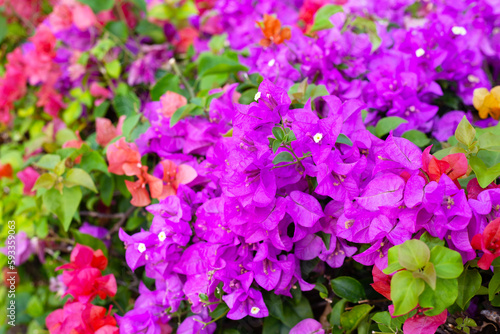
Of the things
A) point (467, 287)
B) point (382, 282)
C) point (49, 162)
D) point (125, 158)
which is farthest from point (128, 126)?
point (467, 287)

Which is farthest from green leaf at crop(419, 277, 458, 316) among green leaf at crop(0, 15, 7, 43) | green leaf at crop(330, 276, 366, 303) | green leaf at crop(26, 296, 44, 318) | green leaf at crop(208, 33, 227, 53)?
green leaf at crop(0, 15, 7, 43)

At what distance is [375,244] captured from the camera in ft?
2.04

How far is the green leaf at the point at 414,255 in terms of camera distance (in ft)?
1.77

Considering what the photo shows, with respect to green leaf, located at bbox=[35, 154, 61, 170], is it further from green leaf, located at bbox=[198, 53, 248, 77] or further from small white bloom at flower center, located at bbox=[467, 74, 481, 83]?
small white bloom at flower center, located at bbox=[467, 74, 481, 83]

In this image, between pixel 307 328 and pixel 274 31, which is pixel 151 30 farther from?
pixel 307 328

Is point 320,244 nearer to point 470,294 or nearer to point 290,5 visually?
point 470,294

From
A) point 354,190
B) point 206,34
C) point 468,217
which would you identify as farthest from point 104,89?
point 468,217

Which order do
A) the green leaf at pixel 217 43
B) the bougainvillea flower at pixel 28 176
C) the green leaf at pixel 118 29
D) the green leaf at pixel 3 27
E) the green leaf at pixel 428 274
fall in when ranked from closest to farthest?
the green leaf at pixel 428 274, the bougainvillea flower at pixel 28 176, the green leaf at pixel 217 43, the green leaf at pixel 118 29, the green leaf at pixel 3 27

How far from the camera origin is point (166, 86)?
3.48 ft

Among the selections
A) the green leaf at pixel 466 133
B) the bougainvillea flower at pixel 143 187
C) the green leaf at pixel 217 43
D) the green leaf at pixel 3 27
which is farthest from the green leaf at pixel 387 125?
the green leaf at pixel 3 27

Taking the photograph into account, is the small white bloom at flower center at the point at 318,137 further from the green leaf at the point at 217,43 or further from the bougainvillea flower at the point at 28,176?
the bougainvillea flower at the point at 28,176

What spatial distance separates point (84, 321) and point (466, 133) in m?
0.83

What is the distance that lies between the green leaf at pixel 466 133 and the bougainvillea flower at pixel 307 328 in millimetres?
443

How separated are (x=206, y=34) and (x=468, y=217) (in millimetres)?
1235
